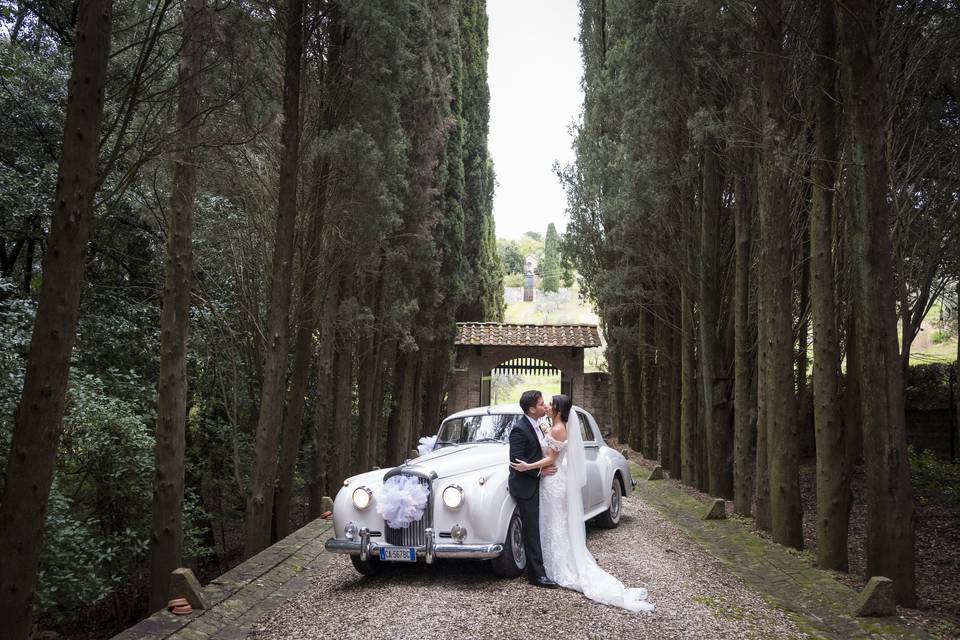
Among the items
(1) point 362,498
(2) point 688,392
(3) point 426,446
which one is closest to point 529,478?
(1) point 362,498

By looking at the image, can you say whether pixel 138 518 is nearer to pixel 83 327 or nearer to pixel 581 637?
pixel 83 327

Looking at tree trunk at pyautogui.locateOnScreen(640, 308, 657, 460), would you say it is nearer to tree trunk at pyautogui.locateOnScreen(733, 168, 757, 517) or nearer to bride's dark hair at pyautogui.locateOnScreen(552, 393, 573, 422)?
tree trunk at pyautogui.locateOnScreen(733, 168, 757, 517)

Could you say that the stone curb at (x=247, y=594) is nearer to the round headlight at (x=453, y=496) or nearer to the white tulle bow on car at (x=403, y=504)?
the white tulle bow on car at (x=403, y=504)

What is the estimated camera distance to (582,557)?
6.50 meters

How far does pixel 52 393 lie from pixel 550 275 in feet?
274

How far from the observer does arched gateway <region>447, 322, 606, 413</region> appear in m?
28.0

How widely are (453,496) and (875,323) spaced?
149 inches

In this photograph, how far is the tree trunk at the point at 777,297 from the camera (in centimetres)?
849

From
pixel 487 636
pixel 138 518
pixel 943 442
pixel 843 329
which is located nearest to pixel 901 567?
pixel 487 636

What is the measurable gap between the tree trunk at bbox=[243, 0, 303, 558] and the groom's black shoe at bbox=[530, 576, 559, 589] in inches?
165

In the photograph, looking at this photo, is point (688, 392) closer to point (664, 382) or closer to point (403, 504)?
point (664, 382)

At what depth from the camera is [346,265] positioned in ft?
39.9

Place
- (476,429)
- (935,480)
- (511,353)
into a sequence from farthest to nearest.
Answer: (511,353)
(935,480)
(476,429)

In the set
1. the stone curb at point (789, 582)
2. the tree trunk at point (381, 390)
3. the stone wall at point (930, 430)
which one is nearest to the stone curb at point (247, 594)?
the stone curb at point (789, 582)
